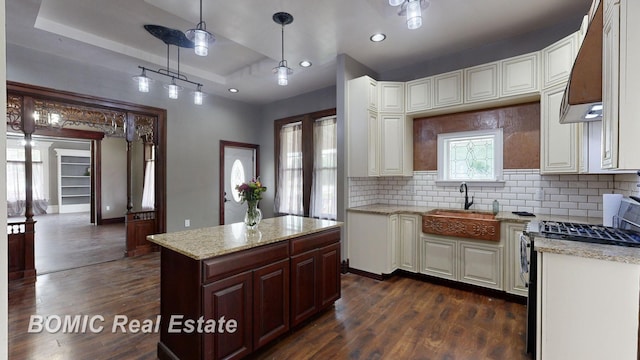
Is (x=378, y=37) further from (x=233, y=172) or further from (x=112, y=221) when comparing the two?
(x=112, y=221)

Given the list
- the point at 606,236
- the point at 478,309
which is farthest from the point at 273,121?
the point at 606,236

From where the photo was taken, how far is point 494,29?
3.09 metres

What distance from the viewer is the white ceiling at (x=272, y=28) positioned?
2.65 m

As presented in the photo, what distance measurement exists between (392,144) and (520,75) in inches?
61.9

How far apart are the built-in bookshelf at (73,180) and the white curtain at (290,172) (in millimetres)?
7908

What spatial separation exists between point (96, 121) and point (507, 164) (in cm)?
594

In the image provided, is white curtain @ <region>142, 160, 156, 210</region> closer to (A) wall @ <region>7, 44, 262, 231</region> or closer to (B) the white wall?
(A) wall @ <region>7, 44, 262, 231</region>

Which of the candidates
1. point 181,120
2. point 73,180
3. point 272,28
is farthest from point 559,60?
point 73,180

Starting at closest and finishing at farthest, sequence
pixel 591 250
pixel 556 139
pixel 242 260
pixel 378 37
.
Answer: pixel 591 250
pixel 242 260
pixel 556 139
pixel 378 37

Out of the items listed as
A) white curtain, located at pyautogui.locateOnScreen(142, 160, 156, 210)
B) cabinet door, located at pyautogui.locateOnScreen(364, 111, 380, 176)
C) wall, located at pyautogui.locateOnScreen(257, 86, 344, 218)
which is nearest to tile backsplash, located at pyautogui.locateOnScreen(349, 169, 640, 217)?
cabinet door, located at pyautogui.locateOnScreen(364, 111, 380, 176)

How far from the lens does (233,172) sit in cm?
592

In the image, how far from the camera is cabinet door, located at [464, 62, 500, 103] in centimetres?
316

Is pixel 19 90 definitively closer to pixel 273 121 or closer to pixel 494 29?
pixel 273 121

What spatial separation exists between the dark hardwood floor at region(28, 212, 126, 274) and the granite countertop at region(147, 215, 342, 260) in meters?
3.23
